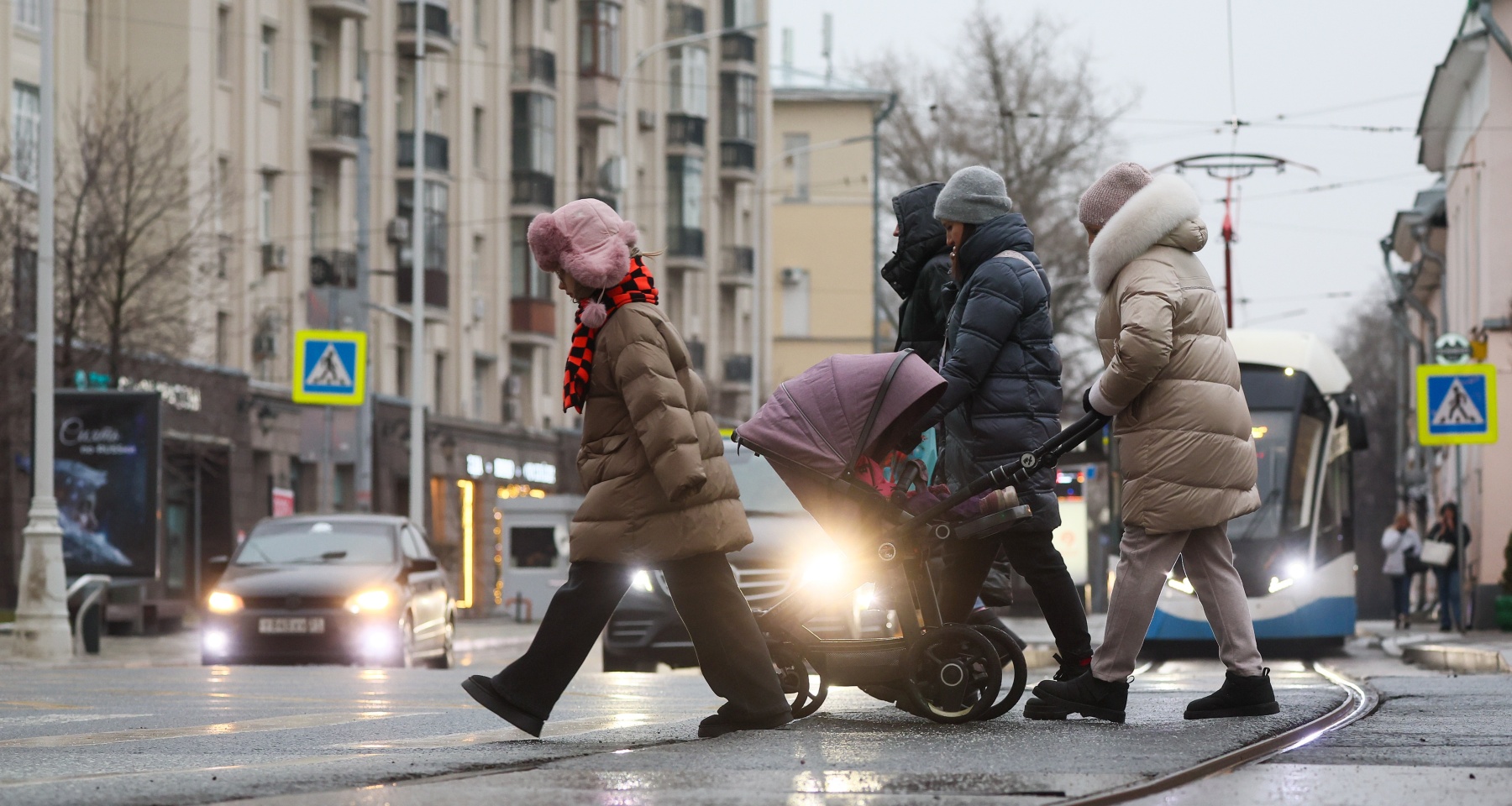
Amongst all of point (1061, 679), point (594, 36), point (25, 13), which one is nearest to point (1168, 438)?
point (1061, 679)

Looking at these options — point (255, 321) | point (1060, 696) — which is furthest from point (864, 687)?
point (255, 321)

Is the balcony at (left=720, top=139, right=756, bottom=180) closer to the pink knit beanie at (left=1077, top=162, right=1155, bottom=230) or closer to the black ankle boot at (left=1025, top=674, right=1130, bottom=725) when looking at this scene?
the pink knit beanie at (left=1077, top=162, right=1155, bottom=230)

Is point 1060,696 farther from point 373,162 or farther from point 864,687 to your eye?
point 373,162

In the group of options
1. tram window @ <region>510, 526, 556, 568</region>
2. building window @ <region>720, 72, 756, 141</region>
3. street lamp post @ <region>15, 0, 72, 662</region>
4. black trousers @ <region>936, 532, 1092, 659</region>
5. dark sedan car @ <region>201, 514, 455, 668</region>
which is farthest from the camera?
building window @ <region>720, 72, 756, 141</region>

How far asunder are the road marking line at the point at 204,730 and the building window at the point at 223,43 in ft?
117

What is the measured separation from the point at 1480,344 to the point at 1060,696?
26598 mm

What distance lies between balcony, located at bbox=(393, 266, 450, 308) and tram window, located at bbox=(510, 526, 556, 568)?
636cm

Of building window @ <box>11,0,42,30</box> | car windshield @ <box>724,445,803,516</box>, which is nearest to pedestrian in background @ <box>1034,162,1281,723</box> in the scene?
car windshield @ <box>724,445,803,516</box>

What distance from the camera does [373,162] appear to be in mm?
52344

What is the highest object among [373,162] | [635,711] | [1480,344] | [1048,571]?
[373,162]

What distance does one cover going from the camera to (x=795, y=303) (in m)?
89.1

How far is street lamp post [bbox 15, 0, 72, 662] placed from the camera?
925 inches

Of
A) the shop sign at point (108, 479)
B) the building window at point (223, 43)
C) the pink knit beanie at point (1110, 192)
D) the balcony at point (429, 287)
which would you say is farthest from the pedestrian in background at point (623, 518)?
the balcony at point (429, 287)

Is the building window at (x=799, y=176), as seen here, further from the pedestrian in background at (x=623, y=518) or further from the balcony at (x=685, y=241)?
the pedestrian in background at (x=623, y=518)
